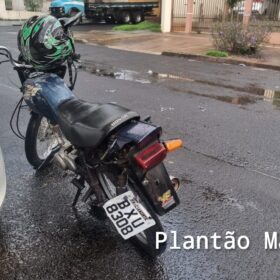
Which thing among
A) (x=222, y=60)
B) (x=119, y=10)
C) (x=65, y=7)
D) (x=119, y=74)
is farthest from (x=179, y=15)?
(x=119, y=74)

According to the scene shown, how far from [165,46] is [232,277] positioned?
12622 millimetres

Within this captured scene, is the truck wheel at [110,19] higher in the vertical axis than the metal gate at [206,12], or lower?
lower

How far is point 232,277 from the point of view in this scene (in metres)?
2.74

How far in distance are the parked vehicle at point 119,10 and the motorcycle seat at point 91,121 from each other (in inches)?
915

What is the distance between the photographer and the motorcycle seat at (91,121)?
256 cm

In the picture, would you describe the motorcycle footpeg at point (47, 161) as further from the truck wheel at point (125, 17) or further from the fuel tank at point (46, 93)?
the truck wheel at point (125, 17)

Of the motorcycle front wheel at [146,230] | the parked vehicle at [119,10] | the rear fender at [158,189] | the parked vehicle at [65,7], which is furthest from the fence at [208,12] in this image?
the rear fender at [158,189]

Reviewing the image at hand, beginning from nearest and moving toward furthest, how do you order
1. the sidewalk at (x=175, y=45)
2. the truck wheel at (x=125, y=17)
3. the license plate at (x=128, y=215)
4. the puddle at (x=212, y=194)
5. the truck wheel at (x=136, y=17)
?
the license plate at (x=128, y=215), the puddle at (x=212, y=194), the sidewalk at (x=175, y=45), the truck wheel at (x=125, y=17), the truck wheel at (x=136, y=17)

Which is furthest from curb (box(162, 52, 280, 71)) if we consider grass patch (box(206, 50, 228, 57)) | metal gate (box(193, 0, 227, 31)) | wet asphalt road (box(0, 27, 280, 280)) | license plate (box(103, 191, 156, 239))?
license plate (box(103, 191, 156, 239))

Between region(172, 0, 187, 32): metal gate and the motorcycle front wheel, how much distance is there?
17.3m

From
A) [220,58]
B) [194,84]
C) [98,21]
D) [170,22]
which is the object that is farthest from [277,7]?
[98,21]

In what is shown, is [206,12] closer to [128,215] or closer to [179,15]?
[179,15]

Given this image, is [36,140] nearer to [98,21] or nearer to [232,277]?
[232,277]

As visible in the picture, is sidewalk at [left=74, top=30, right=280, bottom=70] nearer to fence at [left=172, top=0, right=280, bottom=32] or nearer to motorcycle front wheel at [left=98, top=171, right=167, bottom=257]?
fence at [left=172, top=0, right=280, bottom=32]
